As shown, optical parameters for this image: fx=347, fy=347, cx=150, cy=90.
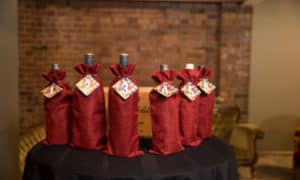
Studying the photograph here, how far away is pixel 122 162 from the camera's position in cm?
152

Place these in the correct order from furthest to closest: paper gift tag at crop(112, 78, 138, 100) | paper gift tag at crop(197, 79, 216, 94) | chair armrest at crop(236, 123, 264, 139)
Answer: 1. chair armrest at crop(236, 123, 264, 139)
2. paper gift tag at crop(197, 79, 216, 94)
3. paper gift tag at crop(112, 78, 138, 100)

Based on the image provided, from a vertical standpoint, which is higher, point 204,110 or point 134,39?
point 134,39

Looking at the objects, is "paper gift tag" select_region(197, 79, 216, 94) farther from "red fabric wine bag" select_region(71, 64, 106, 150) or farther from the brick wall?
the brick wall

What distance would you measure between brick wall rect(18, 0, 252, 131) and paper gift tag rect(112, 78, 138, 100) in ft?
9.12

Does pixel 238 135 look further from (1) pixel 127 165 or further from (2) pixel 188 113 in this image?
(1) pixel 127 165

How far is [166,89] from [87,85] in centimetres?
37

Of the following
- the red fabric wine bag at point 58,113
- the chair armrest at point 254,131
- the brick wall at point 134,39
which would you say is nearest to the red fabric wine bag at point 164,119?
the red fabric wine bag at point 58,113

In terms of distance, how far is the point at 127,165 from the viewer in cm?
149

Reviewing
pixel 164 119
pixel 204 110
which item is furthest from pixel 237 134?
pixel 164 119

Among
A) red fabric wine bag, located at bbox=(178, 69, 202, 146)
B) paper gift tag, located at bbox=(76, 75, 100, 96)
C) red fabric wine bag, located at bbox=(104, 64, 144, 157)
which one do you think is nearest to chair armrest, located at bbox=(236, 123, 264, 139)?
red fabric wine bag, located at bbox=(178, 69, 202, 146)

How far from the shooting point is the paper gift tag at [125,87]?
1552mm

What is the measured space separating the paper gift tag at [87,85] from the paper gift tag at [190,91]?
43cm

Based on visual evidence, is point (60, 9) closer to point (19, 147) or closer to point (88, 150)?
point (19, 147)

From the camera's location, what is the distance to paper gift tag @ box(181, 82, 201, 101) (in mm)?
1706
